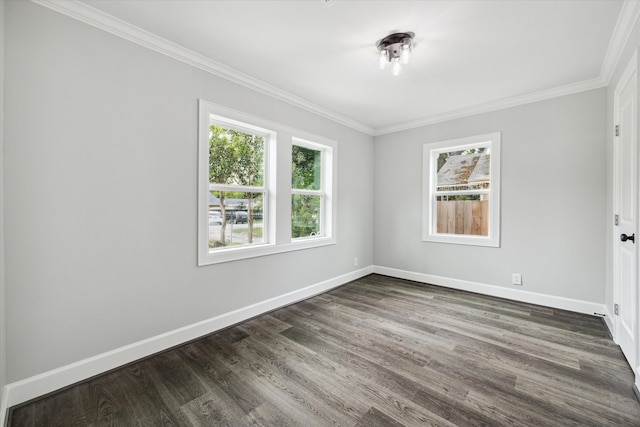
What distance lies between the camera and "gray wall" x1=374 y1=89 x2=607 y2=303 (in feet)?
10.1

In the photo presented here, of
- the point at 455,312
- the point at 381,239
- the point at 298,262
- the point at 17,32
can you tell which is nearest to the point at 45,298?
the point at 17,32

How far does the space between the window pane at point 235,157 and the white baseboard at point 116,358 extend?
4.60 feet

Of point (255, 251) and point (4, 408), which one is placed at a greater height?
point (255, 251)

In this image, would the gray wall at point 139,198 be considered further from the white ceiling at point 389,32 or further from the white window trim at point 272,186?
the white ceiling at point 389,32

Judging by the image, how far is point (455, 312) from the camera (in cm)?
322

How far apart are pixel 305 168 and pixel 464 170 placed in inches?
92.1

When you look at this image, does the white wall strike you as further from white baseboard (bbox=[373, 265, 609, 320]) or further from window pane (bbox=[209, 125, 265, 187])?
white baseboard (bbox=[373, 265, 609, 320])

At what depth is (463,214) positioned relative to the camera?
4.09 meters

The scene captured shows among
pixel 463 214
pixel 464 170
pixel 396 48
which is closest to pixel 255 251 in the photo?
pixel 396 48

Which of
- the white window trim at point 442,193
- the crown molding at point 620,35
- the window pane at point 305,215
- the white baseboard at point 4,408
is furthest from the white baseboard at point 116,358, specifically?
the crown molding at point 620,35

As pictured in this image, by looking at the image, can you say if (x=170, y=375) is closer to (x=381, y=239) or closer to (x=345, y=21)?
(x=345, y=21)

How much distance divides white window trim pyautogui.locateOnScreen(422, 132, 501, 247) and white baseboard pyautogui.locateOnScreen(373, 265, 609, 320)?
581 millimetres

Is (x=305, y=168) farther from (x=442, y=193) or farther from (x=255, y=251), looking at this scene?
(x=442, y=193)

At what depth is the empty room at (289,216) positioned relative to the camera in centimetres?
175
